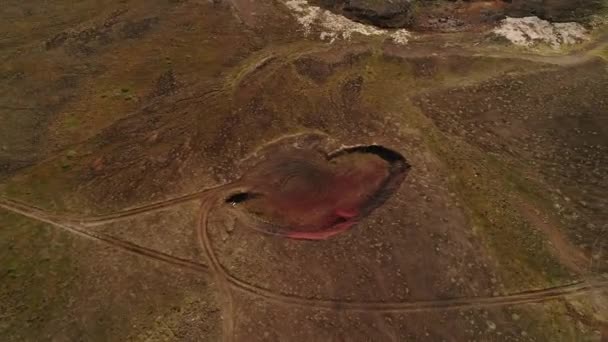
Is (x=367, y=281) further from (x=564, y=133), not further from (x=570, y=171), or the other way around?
(x=564, y=133)

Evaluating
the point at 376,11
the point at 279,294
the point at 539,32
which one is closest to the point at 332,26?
the point at 376,11

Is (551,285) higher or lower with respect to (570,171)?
lower

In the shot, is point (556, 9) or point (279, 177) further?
point (556, 9)

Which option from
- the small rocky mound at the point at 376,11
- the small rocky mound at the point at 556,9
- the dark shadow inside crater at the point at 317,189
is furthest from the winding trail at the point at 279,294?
the small rocky mound at the point at 556,9

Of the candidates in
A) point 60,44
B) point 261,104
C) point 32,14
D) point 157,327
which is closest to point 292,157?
point 261,104

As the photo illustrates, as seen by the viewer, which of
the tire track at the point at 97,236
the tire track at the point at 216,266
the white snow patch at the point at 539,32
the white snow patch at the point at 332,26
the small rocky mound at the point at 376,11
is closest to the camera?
the tire track at the point at 216,266

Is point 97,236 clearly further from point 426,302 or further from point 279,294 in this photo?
point 426,302

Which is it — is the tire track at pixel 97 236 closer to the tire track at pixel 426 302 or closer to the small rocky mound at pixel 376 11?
the tire track at pixel 426 302
